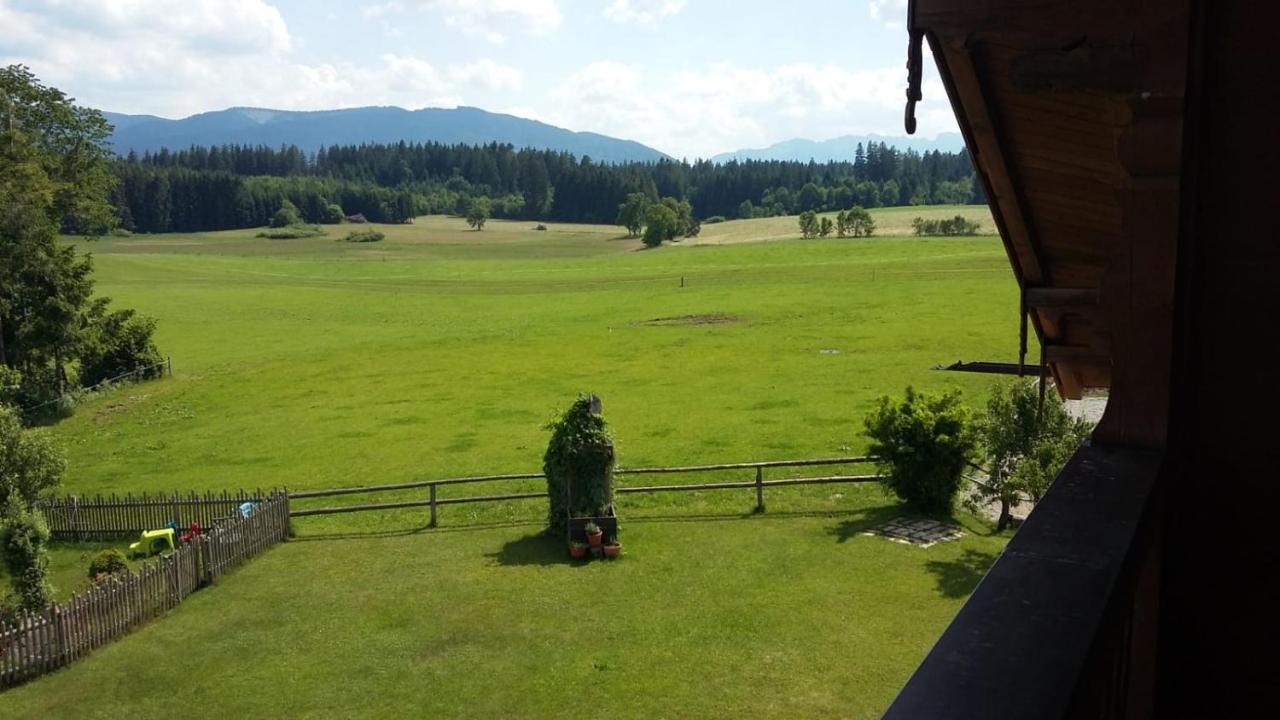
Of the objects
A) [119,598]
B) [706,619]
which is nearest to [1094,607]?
[706,619]

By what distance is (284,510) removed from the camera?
20.4 metres

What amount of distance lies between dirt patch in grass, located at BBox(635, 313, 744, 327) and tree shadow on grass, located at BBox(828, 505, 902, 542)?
107 feet

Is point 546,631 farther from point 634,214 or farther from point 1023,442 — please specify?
point 634,214

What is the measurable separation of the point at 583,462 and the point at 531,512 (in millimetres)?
3470

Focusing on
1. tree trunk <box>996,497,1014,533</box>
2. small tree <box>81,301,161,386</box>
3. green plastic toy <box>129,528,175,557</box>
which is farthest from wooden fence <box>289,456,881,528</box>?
small tree <box>81,301,161,386</box>

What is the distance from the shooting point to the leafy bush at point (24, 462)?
18953 millimetres

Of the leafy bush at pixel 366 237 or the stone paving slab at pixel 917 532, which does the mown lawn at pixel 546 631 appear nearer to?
the stone paving slab at pixel 917 532

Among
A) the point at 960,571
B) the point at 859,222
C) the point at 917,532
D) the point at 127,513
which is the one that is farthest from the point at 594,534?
the point at 859,222

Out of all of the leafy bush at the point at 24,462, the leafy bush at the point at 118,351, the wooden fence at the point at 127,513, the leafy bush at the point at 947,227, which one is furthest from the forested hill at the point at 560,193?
the leafy bush at the point at 24,462

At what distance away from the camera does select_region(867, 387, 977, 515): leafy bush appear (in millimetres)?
19625

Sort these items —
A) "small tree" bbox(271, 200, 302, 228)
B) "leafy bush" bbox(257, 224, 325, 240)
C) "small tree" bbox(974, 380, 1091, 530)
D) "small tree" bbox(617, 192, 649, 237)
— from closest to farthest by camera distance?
"small tree" bbox(974, 380, 1091, 530), "leafy bush" bbox(257, 224, 325, 240), "small tree" bbox(617, 192, 649, 237), "small tree" bbox(271, 200, 302, 228)

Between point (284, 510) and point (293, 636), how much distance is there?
558cm

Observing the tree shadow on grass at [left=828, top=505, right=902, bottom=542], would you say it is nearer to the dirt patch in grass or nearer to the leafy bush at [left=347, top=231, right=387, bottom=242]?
the dirt patch in grass

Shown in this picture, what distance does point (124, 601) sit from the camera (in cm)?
1570
